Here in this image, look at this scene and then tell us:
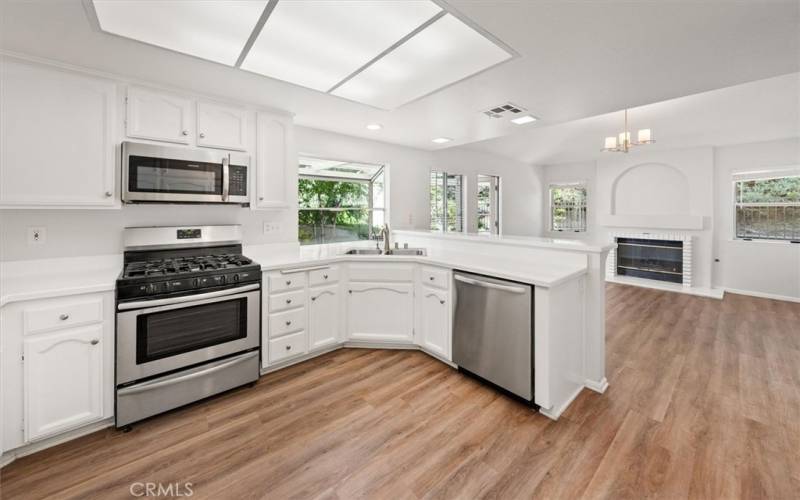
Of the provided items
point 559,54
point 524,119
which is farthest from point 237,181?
point 524,119

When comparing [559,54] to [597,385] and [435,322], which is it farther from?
[597,385]

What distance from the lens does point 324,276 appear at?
304 centimetres

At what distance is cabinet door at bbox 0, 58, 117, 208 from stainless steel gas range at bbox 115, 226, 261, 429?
0.47 meters

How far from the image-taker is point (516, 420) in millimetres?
2195

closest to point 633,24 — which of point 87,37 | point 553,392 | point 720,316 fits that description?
point 553,392

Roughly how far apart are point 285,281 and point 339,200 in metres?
1.67

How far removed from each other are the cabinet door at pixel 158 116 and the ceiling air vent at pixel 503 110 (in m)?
2.52

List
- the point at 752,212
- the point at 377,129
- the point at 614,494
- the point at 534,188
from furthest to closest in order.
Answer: the point at 534,188
the point at 752,212
the point at 377,129
the point at 614,494

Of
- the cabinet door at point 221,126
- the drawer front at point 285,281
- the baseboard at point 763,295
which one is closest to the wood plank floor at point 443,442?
the drawer front at point 285,281

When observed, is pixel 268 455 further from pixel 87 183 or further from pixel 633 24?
pixel 633 24

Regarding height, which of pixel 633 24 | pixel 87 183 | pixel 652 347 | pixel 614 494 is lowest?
pixel 614 494

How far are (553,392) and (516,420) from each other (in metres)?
0.31

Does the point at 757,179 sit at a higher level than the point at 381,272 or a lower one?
higher

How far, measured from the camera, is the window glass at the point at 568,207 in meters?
7.53
